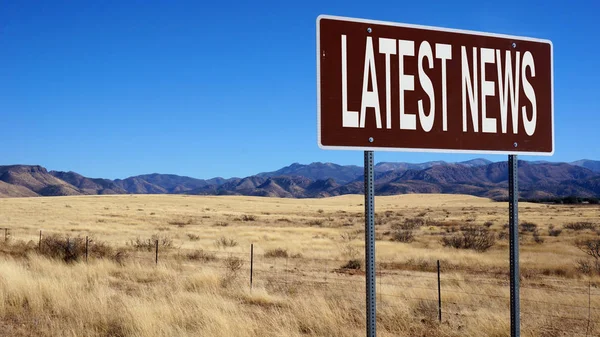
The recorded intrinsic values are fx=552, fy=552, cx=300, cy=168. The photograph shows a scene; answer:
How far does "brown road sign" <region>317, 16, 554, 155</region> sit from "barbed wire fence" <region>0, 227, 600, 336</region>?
7084 millimetres

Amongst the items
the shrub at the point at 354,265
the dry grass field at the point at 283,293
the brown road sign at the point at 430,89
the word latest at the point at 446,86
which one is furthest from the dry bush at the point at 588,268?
the word latest at the point at 446,86

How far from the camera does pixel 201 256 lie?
2370 centimetres

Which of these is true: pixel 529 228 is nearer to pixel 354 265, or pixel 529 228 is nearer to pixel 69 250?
pixel 354 265

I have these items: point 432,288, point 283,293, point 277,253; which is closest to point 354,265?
point 277,253

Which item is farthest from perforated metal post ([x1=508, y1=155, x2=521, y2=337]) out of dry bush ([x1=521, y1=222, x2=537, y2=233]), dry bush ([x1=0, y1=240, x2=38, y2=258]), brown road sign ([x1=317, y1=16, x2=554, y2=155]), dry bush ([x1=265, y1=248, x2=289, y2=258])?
dry bush ([x1=521, y1=222, x2=537, y2=233])

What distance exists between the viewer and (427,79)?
414cm

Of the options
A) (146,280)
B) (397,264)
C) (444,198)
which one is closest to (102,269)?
(146,280)

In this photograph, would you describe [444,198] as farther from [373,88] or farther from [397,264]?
[373,88]

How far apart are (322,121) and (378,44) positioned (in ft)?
2.42

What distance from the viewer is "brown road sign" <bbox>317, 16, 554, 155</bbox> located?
3.83 m

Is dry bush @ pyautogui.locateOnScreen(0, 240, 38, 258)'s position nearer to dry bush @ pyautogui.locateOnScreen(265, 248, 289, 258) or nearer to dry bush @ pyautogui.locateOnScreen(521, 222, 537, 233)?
dry bush @ pyautogui.locateOnScreen(265, 248, 289, 258)

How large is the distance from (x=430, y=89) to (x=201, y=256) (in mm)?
20716

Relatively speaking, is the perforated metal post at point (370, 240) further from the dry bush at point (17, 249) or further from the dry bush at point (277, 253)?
the dry bush at point (277, 253)

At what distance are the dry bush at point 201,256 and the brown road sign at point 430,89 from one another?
758 inches
